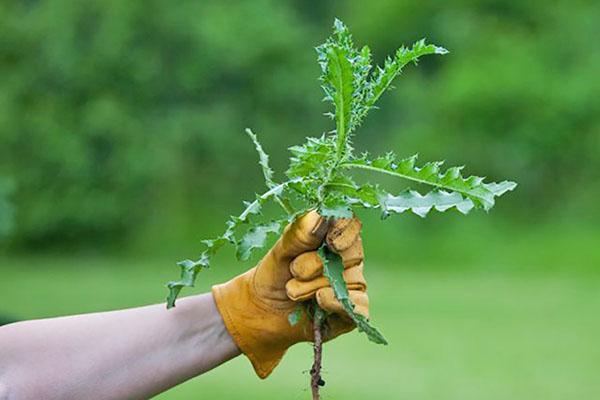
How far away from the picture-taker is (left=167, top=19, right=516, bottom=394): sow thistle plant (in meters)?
1.89

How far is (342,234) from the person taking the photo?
200cm

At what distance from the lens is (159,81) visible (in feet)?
41.4

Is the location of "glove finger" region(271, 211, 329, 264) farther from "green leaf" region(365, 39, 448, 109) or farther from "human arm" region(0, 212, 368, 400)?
"green leaf" region(365, 39, 448, 109)

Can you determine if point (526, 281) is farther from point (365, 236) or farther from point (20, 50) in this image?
point (20, 50)

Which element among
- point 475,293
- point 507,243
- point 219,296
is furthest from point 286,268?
point 507,243

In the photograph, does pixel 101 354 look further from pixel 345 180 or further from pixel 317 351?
pixel 345 180

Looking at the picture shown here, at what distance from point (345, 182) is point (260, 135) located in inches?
401

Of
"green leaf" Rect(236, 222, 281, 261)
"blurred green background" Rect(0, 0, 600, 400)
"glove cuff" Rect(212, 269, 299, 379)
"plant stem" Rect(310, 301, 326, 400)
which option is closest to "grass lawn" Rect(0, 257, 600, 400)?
"blurred green background" Rect(0, 0, 600, 400)

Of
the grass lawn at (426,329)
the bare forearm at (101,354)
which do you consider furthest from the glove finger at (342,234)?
the grass lawn at (426,329)

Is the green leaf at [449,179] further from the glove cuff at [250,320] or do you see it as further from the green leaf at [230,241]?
the glove cuff at [250,320]

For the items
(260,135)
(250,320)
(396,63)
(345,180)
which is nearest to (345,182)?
(345,180)

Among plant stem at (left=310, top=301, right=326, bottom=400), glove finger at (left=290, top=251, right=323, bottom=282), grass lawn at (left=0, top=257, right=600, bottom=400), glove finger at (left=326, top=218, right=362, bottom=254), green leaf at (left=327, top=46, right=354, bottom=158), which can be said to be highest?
grass lawn at (left=0, top=257, right=600, bottom=400)

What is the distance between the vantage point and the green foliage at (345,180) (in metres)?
1.89

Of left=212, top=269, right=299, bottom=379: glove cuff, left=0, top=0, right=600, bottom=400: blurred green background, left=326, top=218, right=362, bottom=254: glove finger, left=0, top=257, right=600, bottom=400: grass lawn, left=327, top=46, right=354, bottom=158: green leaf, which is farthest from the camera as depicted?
left=0, top=0, right=600, bottom=400: blurred green background
